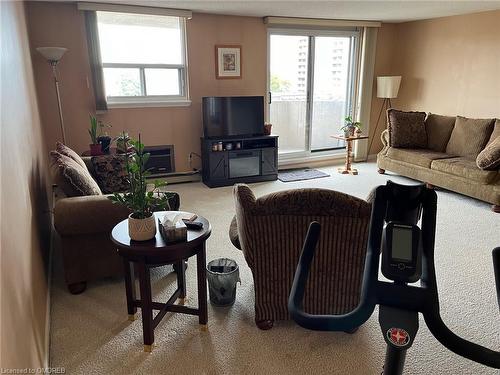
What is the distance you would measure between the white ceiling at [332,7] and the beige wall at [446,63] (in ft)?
0.92

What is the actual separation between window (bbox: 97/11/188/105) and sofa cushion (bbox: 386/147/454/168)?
3.01 metres

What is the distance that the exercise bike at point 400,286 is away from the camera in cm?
88

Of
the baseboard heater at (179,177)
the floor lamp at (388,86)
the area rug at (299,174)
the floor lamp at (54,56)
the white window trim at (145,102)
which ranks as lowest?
the area rug at (299,174)

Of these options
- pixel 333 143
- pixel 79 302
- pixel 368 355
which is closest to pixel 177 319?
pixel 79 302

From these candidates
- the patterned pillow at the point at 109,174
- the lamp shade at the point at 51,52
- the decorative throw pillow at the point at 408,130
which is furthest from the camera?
the decorative throw pillow at the point at 408,130

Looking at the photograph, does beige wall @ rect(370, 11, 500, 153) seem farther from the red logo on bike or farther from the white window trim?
the red logo on bike

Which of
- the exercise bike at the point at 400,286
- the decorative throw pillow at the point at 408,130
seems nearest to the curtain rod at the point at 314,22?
the decorative throw pillow at the point at 408,130

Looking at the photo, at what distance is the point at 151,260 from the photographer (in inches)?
73.3

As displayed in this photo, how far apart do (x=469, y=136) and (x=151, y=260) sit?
178 inches

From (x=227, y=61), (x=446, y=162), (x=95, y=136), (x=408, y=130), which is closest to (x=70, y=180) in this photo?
(x=95, y=136)

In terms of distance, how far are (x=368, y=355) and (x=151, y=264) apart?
3.97 feet

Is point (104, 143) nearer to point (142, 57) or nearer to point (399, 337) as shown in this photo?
point (142, 57)

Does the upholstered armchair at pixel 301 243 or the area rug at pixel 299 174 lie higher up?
the upholstered armchair at pixel 301 243

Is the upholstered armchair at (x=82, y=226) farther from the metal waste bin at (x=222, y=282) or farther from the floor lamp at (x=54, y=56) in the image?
the floor lamp at (x=54, y=56)
